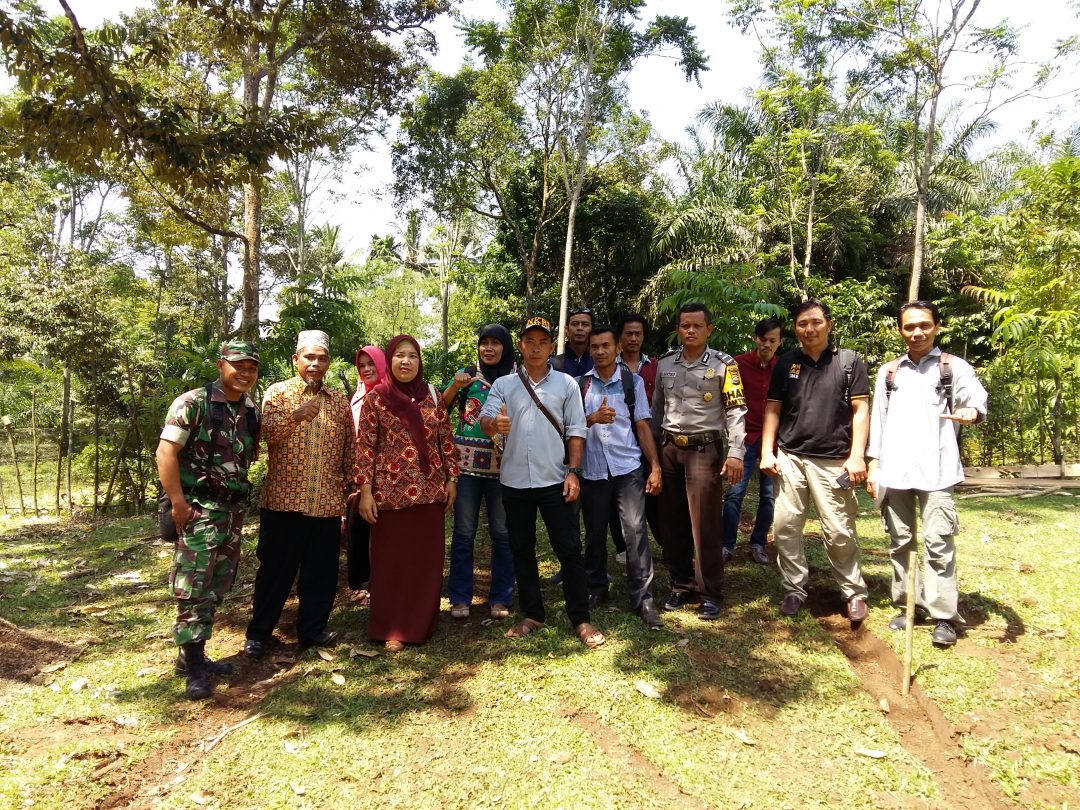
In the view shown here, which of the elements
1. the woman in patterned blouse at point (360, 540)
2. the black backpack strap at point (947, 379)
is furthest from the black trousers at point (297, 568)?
the black backpack strap at point (947, 379)

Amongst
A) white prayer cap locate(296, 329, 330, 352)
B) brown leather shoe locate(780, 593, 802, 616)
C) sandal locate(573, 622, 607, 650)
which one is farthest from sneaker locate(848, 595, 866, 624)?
white prayer cap locate(296, 329, 330, 352)

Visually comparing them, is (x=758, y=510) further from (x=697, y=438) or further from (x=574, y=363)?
(x=574, y=363)

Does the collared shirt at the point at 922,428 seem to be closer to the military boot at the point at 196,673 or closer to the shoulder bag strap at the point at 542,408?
the shoulder bag strap at the point at 542,408

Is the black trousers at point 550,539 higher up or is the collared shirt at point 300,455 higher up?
the collared shirt at point 300,455

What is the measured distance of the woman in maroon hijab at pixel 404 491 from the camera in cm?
390

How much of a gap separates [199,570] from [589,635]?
224cm

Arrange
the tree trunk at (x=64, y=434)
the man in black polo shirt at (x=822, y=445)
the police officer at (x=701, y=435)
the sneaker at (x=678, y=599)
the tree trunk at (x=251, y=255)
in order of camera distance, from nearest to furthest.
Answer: the man in black polo shirt at (x=822, y=445) → the police officer at (x=701, y=435) → the sneaker at (x=678, y=599) → the tree trunk at (x=251, y=255) → the tree trunk at (x=64, y=434)

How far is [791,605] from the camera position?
4.29 meters

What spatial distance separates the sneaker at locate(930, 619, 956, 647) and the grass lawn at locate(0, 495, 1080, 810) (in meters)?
0.05

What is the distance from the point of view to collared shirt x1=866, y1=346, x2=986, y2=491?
3.79 metres

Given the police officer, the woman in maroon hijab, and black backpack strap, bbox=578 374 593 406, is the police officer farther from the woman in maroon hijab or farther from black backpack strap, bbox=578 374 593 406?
the woman in maroon hijab

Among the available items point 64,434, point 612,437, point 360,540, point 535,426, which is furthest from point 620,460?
point 64,434

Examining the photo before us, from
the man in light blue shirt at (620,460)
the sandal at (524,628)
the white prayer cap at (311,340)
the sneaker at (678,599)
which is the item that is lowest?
the sandal at (524,628)

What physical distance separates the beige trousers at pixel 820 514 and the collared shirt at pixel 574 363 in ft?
4.96
